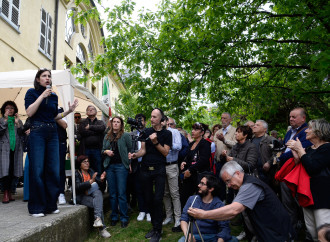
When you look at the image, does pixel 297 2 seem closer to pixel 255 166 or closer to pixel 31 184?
pixel 255 166

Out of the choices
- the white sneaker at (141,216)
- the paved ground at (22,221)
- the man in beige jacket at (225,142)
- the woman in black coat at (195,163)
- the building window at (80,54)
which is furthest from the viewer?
the building window at (80,54)

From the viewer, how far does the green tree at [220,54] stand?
22.7 feet

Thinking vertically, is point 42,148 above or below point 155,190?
above

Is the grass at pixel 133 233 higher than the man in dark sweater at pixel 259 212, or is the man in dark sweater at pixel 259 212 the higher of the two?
the man in dark sweater at pixel 259 212

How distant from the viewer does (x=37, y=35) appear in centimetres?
1156

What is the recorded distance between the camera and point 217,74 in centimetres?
685

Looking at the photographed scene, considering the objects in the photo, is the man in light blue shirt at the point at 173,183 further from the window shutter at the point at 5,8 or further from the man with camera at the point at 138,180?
the window shutter at the point at 5,8

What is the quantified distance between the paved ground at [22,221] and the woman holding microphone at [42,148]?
0.19 meters

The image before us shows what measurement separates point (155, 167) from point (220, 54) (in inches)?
142

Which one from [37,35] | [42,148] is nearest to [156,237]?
[42,148]

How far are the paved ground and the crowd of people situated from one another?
0.22m

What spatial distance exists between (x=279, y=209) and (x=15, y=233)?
9.06ft

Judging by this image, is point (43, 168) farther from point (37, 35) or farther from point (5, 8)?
point (37, 35)

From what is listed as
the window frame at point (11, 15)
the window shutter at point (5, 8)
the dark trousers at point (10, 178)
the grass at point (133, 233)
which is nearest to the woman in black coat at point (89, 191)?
the grass at point (133, 233)
